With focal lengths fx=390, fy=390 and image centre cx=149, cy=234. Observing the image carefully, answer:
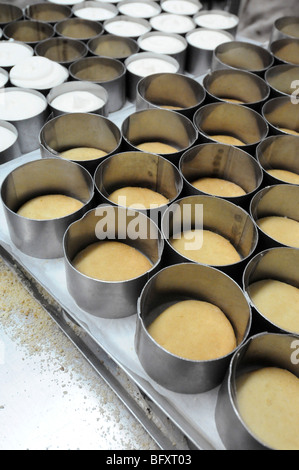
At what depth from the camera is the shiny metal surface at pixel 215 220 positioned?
1021 mm

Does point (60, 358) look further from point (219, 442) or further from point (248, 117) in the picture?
point (248, 117)

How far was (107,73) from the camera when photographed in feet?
5.45

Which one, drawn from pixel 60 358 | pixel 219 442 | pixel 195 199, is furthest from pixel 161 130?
pixel 219 442

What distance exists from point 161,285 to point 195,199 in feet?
0.93

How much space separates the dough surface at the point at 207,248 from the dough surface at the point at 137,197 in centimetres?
14

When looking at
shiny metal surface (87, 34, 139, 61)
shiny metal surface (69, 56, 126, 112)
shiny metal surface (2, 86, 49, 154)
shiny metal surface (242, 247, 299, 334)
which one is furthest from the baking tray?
shiny metal surface (87, 34, 139, 61)

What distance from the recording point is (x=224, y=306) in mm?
919

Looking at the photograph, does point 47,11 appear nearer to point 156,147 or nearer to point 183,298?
point 156,147

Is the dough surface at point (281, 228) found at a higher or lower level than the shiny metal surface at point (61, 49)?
lower

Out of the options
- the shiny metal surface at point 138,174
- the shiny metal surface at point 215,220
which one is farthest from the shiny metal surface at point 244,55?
the shiny metal surface at point 215,220

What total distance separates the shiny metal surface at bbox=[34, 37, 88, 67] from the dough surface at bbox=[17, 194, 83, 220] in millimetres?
783

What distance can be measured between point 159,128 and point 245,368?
0.88 m

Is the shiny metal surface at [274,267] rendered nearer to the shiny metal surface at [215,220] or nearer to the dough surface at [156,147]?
the shiny metal surface at [215,220]

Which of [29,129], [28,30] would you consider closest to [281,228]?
[29,129]
